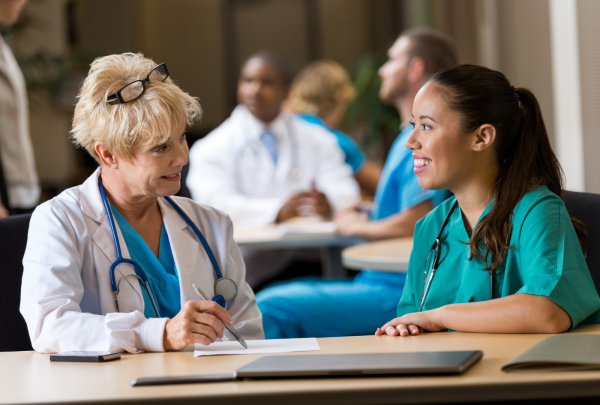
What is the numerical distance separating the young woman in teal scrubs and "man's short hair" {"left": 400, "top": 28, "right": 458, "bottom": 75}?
1.44m

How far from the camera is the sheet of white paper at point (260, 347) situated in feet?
4.07

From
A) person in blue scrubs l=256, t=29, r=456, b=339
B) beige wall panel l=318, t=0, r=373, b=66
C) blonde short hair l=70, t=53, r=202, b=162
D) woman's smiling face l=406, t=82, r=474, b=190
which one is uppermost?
beige wall panel l=318, t=0, r=373, b=66

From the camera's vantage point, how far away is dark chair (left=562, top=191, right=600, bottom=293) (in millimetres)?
1580

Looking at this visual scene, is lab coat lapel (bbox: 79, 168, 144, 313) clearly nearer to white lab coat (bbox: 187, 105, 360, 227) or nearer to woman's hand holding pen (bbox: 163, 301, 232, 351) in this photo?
woman's hand holding pen (bbox: 163, 301, 232, 351)

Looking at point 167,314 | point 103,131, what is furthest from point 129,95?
point 167,314

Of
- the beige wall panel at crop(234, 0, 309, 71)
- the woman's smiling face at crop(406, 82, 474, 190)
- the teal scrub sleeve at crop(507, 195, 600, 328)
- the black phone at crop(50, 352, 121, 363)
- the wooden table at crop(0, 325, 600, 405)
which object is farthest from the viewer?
the beige wall panel at crop(234, 0, 309, 71)

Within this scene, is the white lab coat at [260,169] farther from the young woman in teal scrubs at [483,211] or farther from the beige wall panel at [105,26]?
the beige wall panel at [105,26]

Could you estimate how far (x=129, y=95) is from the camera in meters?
1.50

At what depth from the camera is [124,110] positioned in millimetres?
1478

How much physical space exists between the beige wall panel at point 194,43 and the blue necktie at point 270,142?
21.3 feet

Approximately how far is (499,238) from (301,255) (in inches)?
110

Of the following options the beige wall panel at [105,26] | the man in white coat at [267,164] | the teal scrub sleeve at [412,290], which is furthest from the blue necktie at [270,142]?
the beige wall panel at [105,26]

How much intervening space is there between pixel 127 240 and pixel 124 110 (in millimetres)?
309

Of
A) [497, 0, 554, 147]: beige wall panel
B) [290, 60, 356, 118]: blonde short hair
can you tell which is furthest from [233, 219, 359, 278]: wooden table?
[290, 60, 356, 118]: blonde short hair
